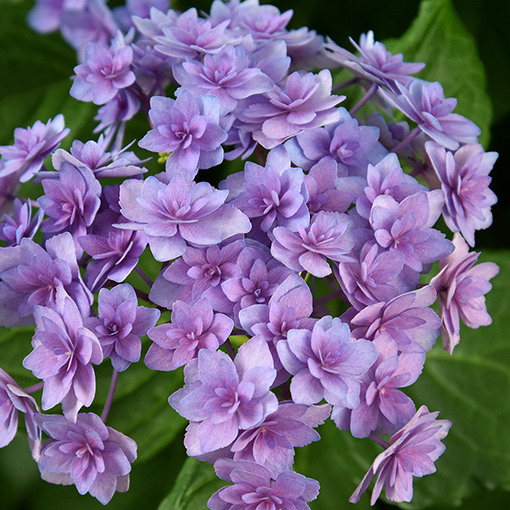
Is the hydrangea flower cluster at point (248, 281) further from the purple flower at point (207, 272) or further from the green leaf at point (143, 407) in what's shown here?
the green leaf at point (143, 407)

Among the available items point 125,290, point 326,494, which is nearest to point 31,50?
point 125,290

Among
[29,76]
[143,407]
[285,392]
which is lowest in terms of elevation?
[143,407]

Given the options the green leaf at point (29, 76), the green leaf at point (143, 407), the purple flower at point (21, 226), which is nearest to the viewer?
the purple flower at point (21, 226)

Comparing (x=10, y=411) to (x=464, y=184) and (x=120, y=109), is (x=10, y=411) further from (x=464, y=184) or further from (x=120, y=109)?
(x=464, y=184)

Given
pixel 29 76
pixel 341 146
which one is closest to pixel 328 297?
pixel 341 146

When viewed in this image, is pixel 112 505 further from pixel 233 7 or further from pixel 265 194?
pixel 233 7

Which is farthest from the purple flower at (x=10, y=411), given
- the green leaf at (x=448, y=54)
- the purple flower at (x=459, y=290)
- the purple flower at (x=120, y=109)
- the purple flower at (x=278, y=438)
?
the green leaf at (x=448, y=54)

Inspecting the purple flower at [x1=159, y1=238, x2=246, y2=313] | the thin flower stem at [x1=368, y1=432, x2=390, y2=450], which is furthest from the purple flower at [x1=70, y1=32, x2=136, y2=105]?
the thin flower stem at [x1=368, y1=432, x2=390, y2=450]
